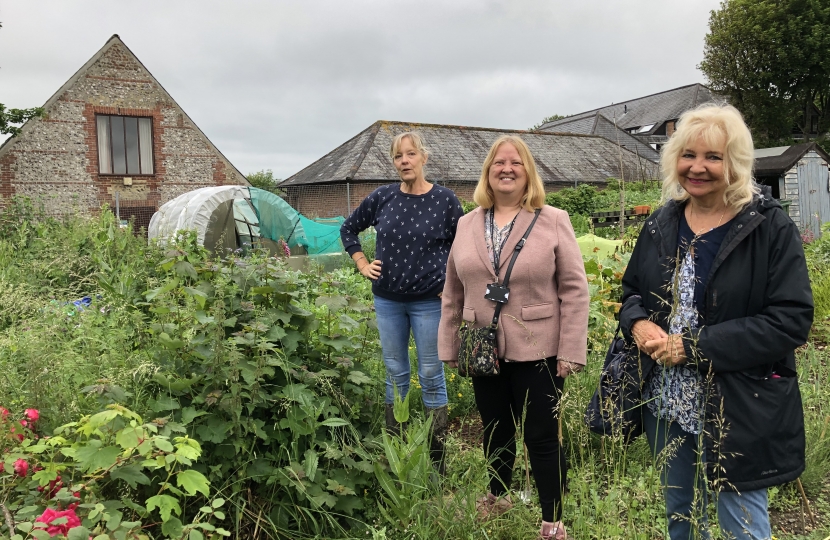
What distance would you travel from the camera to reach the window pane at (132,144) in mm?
19094

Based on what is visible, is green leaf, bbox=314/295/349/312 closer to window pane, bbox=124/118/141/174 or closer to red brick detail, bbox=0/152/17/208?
window pane, bbox=124/118/141/174

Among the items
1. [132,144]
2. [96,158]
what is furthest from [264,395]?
[132,144]

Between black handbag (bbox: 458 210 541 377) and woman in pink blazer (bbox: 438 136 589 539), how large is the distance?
0.09ft

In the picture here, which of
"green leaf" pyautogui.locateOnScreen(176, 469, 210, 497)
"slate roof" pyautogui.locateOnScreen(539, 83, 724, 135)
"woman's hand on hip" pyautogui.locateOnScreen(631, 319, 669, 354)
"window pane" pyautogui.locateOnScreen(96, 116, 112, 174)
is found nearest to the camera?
"green leaf" pyautogui.locateOnScreen(176, 469, 210, 497)

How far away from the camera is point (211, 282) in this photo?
293 cm

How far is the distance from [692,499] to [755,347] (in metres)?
0.66

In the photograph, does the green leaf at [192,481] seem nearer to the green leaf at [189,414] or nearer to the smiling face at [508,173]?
the green leaf at [189,414]

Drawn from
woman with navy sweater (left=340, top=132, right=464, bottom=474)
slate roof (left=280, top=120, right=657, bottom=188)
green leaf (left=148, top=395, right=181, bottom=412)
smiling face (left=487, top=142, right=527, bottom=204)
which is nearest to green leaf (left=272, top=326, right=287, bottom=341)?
green leaf (left=148, top=395, right=181, bottom=412)

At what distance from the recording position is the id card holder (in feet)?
8.38

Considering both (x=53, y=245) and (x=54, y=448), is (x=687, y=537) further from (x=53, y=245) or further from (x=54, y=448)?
(x=53, y=245)

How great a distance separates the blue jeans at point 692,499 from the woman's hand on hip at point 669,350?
0.21 m

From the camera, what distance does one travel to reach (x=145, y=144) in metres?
19.3

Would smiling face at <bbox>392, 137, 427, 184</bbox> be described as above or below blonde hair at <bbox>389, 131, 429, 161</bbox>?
below

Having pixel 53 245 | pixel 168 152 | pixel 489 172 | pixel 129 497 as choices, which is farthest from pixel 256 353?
pixel 168 152
